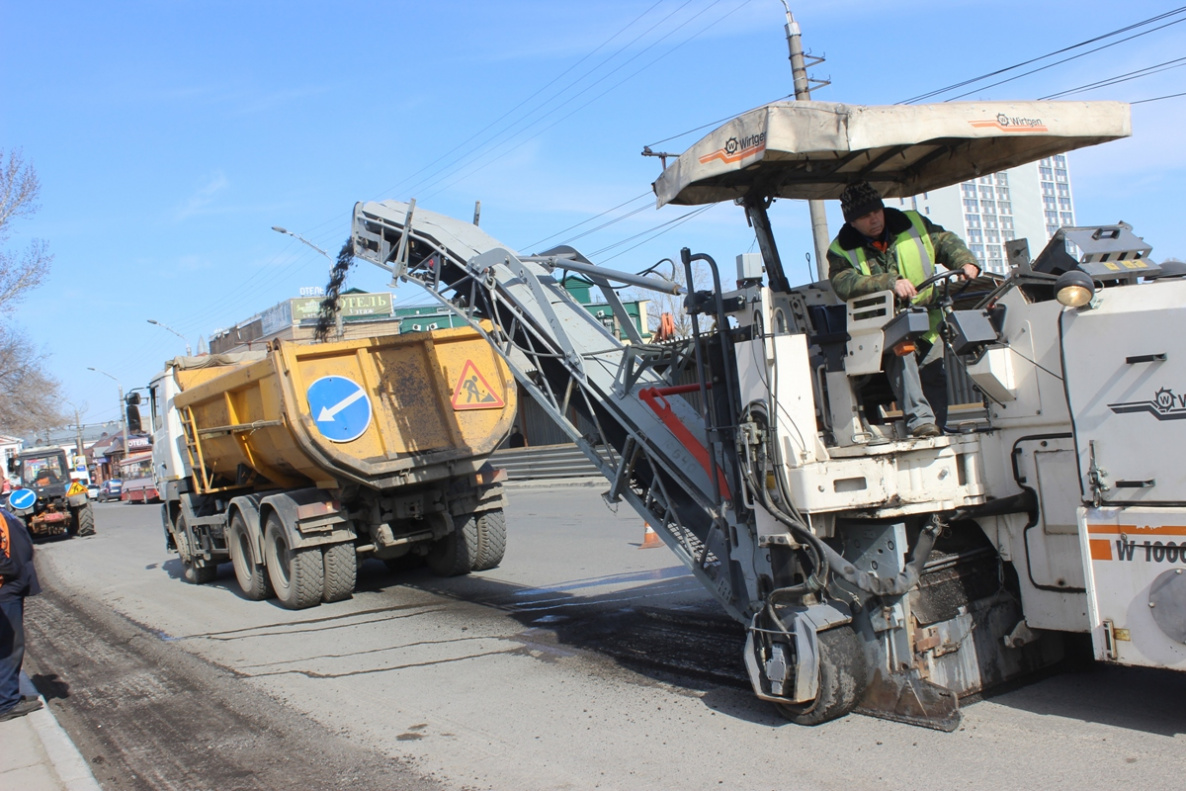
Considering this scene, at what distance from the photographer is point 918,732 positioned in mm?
4461

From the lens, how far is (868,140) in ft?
14.8

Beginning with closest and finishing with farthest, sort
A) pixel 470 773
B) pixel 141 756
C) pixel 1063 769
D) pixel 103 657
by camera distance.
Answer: pixel 1063 769
pixel 470 773
pixel 141 756
pixel 103 657

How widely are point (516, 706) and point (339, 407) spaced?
4.52 m

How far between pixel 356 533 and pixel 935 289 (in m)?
6.98

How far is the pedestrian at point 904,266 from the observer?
472 centimetres

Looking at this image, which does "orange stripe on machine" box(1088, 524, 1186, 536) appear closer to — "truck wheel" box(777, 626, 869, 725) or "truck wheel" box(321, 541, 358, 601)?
"truck wheel" box(777, 626, 869, 725)

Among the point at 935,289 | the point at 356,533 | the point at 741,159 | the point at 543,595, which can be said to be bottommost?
Answer: the point at 543,595

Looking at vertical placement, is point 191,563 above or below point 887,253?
below

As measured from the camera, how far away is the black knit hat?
5121 millimetres

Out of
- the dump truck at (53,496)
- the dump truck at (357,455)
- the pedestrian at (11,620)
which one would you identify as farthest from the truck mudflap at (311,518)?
the dump truck at (53,496)

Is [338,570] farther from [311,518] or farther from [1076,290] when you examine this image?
[1076,290]

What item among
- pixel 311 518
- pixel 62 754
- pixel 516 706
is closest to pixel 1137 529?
pixel 516 706

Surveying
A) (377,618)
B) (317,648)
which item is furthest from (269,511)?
(317,648)

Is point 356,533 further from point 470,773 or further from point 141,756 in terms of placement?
point 470,773
